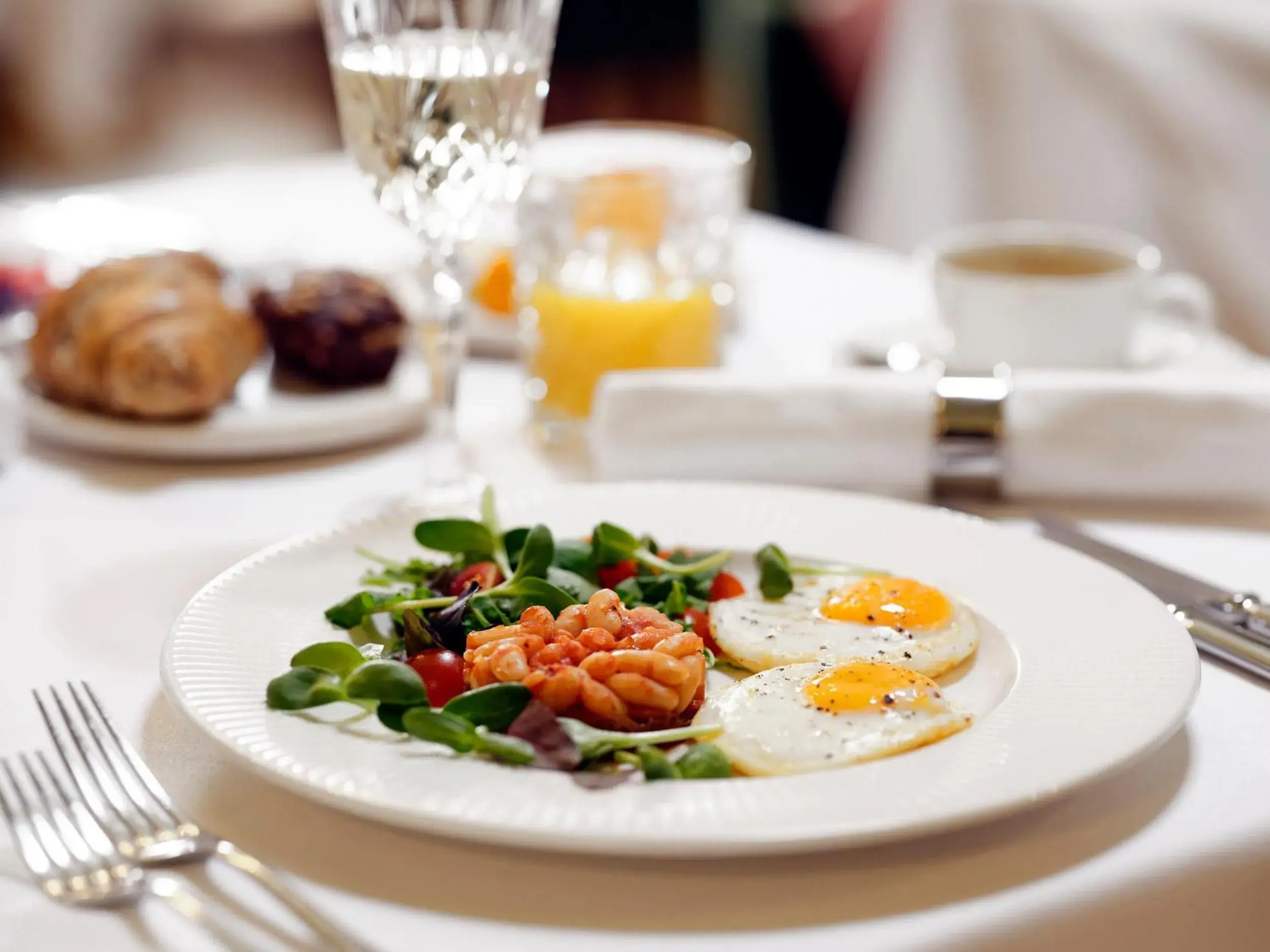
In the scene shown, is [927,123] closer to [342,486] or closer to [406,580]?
[342,486]

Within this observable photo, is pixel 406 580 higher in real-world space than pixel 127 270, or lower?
lower

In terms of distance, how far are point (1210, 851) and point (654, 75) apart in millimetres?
5257

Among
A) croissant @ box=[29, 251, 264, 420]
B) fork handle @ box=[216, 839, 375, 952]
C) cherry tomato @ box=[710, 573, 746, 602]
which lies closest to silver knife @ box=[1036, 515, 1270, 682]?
cherry tomato @ box=[710, 573, 746, 602]

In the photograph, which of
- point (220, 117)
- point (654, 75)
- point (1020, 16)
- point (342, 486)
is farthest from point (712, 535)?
point (220, 117)

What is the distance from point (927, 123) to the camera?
3.43m

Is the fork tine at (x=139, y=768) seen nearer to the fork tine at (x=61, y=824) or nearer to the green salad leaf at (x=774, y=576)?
the fork tine at (x=61, y=824)

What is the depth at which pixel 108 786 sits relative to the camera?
768 millimetres

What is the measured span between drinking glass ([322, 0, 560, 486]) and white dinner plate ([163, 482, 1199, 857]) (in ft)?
0.91

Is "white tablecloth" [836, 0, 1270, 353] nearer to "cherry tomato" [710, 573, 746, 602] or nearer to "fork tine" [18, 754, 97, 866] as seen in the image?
"cherry tomato" [710, 573, 746, 602]

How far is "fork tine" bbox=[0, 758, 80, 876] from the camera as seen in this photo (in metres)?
0.70

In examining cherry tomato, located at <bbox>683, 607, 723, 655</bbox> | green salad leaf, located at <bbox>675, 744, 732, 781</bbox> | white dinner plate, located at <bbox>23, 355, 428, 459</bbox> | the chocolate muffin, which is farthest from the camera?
the chocolate muffin

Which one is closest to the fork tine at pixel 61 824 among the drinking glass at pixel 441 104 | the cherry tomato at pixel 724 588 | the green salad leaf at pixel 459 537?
the green salad leaf at pixel 459 537

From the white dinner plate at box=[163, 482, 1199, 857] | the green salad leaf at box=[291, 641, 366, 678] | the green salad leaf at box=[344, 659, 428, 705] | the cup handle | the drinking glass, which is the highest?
the drinking glass

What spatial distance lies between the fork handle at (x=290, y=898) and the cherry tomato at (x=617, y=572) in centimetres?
Answer: 37
